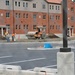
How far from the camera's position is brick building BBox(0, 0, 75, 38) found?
24578 mm

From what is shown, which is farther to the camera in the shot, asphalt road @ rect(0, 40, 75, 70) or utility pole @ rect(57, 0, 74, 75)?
asphalt road @ rect(0, 40, 75, 70)

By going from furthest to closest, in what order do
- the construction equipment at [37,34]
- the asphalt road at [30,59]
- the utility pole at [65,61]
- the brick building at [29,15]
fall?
the brick building at [29,15] → the construction equipment at [37,34] → the asphalt road at [30,59] → the utility pole at [65,61]

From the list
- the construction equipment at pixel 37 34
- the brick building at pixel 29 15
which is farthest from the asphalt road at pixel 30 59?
the brick building at pixel 29 15

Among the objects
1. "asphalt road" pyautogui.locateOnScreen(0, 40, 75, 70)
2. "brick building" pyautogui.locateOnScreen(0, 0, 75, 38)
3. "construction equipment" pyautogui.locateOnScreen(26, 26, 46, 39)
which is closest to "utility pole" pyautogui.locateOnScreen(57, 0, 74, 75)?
"asphalt road" pyautogui.locateOnScreen(0, 40, 75, 70)

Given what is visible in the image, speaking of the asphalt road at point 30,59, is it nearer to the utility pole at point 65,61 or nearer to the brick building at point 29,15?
the utility pole at point 65,61

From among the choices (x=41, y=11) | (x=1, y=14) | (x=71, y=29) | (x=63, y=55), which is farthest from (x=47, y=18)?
(x=63, y=55)

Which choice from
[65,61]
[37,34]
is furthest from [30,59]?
[37,34]

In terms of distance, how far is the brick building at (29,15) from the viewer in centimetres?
2458

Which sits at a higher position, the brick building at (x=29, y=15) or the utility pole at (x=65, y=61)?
the brick building at (x=29, y=15)

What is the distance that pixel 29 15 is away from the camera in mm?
26562

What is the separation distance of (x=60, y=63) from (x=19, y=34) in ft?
76.8

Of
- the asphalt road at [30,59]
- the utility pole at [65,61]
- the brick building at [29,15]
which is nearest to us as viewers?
the utility pole at [65,61]

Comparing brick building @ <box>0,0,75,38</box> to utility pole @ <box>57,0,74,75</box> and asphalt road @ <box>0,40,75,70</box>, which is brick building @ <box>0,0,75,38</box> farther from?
utility pole @ <box>57,0,74,75</box>

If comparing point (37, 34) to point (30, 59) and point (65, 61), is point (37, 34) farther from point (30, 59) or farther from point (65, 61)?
point (65, 61)
